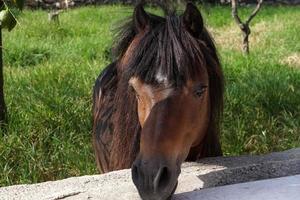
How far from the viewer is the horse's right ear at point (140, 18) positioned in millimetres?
2547

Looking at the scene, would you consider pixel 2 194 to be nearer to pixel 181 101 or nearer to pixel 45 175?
pixel 181 101

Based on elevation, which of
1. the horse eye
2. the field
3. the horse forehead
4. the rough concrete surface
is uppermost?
the horse forehead

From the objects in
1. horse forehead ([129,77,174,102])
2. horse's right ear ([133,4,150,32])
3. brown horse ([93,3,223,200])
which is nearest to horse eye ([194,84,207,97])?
brown horse ([93,3,223,200])

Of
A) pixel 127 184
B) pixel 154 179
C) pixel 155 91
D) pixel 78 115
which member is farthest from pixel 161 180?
pixel 78 115

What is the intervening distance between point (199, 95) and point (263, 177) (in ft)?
1.27

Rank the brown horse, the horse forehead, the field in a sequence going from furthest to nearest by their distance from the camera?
the field → the horse forehead → the brown horse

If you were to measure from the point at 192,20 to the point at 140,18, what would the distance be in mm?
208

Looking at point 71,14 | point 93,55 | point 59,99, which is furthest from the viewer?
point 71,14

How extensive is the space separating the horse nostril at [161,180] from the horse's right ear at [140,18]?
0.90 metres

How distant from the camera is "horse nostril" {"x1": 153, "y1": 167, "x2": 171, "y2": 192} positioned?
1.75 meters

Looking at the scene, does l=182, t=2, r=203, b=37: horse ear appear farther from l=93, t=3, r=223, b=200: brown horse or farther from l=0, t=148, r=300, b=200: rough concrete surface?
l=0, t=148, r=300, b=200: rough concrete surface

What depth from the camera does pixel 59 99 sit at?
4.33 m

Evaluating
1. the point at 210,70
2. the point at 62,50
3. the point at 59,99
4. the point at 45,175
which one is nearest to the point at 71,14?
the point at 62,50

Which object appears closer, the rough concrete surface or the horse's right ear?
the rough concrete surface
